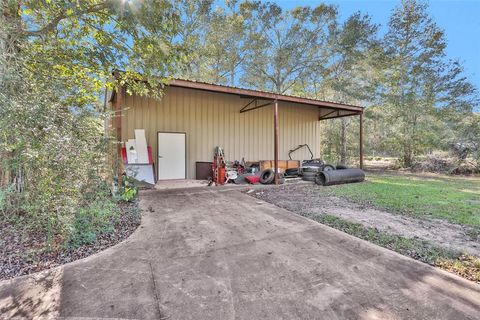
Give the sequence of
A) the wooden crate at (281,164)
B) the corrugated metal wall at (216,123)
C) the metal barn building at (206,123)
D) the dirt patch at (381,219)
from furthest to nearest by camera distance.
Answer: the wooden crate at (281,164) → the corrugated metal wall at (216,123) → the metal barn building at (206,123) → the dirt patch at (381,219)

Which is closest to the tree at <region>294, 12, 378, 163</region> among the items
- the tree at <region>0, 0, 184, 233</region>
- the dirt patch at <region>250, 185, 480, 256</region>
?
the dirt patch at <region>250, 185, 480, 256</region>

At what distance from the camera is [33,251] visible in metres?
2.54

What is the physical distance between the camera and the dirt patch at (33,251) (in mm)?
2271

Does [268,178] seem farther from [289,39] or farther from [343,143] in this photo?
[289,39]

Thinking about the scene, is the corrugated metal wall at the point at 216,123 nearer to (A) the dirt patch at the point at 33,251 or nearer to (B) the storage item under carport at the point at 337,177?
(B) the storage item under carport at the point at 337,177

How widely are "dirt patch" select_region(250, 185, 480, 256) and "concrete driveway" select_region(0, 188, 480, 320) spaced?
0.86m

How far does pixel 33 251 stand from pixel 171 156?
5384mm

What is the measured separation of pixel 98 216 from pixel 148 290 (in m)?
1.60

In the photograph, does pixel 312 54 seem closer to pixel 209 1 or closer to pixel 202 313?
pixel 209 1

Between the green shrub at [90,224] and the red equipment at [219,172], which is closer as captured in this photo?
the green shrub at [90,224]

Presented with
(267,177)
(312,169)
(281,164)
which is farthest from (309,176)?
(281,164)

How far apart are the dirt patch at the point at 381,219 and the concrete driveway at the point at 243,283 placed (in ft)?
2.83

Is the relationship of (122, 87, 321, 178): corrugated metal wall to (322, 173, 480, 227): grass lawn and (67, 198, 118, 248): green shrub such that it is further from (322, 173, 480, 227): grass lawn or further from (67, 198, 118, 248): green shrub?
(67, 198, 118, 248): green shrub

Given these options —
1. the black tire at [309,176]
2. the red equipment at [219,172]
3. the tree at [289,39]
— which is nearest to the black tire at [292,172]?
the black tire at [309,176]
